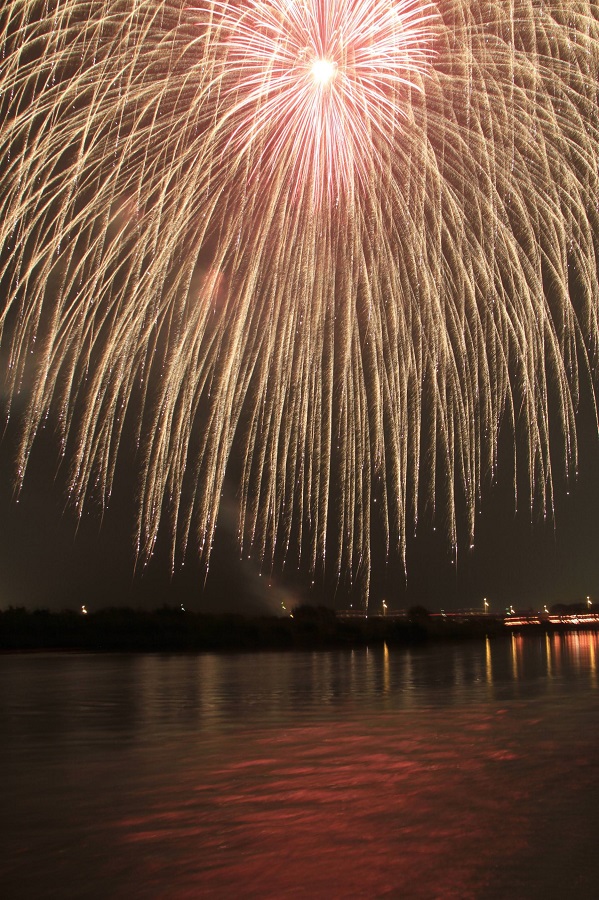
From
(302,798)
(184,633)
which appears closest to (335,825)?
(302,798)

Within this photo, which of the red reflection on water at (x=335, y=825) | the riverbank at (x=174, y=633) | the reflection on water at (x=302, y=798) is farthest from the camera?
the riverbank at (x=174, y=633)

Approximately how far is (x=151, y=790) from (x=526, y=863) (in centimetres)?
528

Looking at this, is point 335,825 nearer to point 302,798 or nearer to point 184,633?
point 302,798

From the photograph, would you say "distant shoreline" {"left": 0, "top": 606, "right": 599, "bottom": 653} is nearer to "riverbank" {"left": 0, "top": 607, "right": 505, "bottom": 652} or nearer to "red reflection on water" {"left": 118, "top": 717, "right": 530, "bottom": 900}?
"riverbank" {"left": 0, "top": 607, "right": 505, "bottom": 652}

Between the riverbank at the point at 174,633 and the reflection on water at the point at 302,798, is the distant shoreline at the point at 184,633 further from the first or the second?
the reflection on water at the point at 302,798

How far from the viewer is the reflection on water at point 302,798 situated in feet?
24.4

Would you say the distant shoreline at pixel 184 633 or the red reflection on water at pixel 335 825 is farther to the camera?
the distant shoreline at pixel 184 633

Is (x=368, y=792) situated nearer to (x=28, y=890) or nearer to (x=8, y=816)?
(x=8, y=816)

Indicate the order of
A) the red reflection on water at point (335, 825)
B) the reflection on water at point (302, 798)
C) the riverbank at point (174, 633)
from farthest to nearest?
the riverbank at point (174, 633), the reflection on water at point (302, 798), the red reflection on water at point (335, 825)


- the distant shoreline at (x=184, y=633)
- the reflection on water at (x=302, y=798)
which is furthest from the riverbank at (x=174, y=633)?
the reflection on water at (x=302, y=798)

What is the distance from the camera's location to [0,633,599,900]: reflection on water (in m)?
7.43

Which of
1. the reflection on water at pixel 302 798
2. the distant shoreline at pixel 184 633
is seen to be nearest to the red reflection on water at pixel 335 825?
the reflection on water at pixel 302 798

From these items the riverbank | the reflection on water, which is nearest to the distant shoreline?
the riverbank

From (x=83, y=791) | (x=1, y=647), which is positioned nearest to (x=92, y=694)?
(x=83, y=791)
